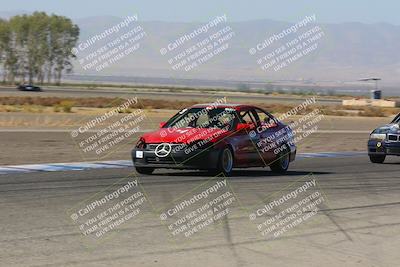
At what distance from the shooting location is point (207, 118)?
15641 millimetres

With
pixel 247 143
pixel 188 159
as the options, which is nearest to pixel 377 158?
pixel 247 143

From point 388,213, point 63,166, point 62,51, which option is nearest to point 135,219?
point 388,213

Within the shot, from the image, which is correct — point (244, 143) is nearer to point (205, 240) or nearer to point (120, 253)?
point (205, 240)

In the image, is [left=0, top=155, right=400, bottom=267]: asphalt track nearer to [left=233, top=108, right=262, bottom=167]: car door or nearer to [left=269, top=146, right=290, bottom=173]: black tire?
[left=233, top=108, right=262, bottom=167]: car door

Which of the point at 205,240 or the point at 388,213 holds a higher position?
the point at 205,240

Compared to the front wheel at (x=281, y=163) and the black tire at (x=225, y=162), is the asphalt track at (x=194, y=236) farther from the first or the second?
the front wheel at (x=281, y=163)

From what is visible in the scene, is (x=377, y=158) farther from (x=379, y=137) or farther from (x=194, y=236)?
(x=194, y=236)

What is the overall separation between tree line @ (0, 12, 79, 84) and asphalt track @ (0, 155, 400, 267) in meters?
117

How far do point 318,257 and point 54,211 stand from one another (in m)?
3.65

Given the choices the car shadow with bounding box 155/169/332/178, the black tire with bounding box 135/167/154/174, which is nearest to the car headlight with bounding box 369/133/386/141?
the car shadow with bounding box 155/169/332/178

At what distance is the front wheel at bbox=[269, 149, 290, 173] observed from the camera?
642 inches

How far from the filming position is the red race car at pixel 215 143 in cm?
1434

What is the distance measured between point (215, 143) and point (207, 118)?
4.06ft

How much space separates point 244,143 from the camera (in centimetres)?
1522
